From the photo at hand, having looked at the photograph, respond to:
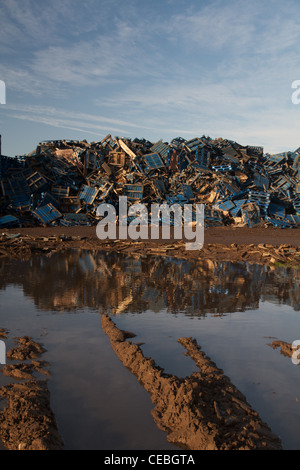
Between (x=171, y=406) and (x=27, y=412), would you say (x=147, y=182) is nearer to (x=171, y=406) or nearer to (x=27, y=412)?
(x=171, y=406)

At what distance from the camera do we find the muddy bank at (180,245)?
12844 mm

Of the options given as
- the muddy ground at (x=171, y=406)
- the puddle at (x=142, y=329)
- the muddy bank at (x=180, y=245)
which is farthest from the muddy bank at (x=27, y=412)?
the muddy bank at (x=180, y=245)

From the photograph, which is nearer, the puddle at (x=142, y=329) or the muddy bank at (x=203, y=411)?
the muddy bank at (x=203, y=411)

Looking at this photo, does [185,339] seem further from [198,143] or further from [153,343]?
[198,143]

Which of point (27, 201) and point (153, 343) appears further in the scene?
point (27, 201)

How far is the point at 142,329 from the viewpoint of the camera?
5.69m

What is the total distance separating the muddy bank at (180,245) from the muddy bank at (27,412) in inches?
338

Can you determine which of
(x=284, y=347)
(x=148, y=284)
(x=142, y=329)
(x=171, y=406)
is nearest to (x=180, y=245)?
(x=148, y=284)

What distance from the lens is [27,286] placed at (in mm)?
8289

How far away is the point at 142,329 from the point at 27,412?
2589mm

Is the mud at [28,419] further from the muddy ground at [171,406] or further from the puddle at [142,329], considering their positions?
the puddle at [142,329]

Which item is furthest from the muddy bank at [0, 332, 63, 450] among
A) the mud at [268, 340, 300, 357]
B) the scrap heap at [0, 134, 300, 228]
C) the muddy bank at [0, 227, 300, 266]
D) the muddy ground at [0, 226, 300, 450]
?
the scrap heap at [0, 134, 300, 228]

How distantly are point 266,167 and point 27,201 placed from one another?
15.5 m
